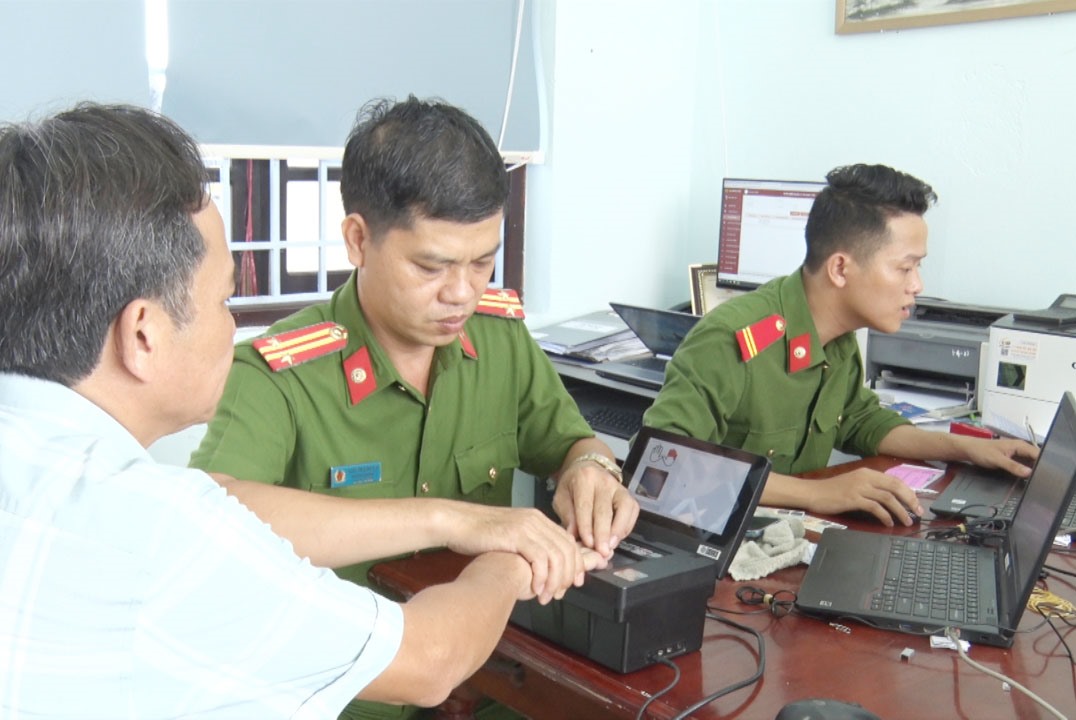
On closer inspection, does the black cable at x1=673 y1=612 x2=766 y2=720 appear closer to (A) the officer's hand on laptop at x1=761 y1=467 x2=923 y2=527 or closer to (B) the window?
(A) the officer's hand on laptop at x1=761 y1=467 x2=923 y2=527

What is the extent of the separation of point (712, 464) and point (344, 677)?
732mm

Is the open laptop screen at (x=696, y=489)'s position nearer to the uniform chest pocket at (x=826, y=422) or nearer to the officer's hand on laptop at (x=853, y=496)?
the officer's hand on laptop at (x=853, y=496)

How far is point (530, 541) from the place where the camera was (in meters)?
1.34

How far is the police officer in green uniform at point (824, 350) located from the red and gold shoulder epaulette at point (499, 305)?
1.07ft

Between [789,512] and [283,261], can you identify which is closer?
[789,512]

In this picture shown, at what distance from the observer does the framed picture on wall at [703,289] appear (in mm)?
3525

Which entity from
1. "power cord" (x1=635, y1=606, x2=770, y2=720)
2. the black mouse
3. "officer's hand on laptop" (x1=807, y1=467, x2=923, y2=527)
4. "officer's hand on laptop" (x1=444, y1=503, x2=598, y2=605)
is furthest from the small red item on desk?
the black mouse

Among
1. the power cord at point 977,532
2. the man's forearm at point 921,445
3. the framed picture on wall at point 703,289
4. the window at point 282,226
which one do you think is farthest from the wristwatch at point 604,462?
the framed picture on wall at point 703,289

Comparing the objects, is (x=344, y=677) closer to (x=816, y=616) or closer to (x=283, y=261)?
(x=816, y=616)

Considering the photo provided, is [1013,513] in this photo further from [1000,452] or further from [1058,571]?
[1000,452]

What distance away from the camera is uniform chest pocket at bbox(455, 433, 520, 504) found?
6.07 ft

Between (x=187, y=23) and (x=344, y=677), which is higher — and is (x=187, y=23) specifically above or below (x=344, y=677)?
above

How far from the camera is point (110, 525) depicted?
2.71 ft

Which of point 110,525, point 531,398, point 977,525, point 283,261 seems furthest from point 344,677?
point 283,261
